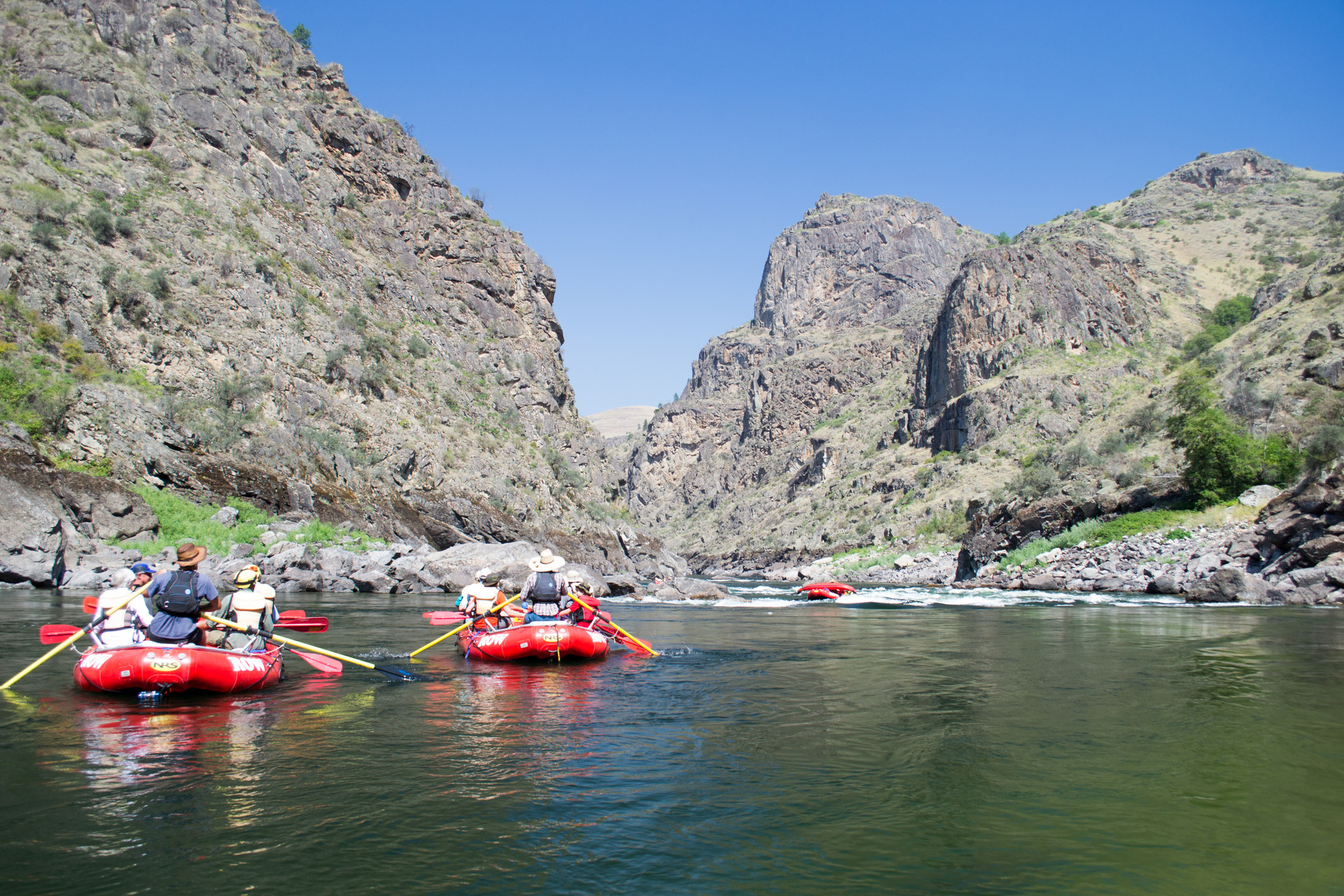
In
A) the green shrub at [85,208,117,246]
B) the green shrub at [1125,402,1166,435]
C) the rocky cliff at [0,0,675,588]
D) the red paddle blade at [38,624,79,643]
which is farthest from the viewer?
the green shrub at [1125,402,1166,435]

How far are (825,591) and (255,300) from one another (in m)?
34.0

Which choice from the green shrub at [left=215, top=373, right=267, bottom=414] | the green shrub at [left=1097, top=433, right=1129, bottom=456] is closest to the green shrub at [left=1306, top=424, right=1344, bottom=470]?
the green shrub at [left=1097, top=433, right=1129, bottom=456]

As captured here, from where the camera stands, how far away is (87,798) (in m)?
6.18

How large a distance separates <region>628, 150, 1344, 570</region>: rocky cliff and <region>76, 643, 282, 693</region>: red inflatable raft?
145ft

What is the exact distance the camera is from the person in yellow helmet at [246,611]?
10992mm

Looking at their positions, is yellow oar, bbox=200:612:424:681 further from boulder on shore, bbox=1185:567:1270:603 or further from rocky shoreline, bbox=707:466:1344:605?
boulder on shore, bbox=1185:567:1270:603

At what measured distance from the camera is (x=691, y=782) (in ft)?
23.0

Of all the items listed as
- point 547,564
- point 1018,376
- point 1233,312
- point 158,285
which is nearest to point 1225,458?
point 547,564

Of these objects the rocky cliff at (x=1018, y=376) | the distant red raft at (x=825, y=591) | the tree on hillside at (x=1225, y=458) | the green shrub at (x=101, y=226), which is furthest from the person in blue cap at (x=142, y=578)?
the rocky cliff at (x=1018, y=376)

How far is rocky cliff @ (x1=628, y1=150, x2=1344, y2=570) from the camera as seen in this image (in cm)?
5003

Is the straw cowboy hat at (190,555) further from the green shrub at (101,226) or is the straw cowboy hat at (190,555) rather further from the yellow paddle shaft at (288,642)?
the green shrub at (101,226)

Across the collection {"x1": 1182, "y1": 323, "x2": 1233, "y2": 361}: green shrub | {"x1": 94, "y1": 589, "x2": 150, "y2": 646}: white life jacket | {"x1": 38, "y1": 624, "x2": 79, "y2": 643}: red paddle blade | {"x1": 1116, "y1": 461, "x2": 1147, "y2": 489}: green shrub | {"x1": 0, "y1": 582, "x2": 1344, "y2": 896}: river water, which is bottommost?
{"x1": 0, "y1": 582, "x2": 1344, "y2": 896}: river water

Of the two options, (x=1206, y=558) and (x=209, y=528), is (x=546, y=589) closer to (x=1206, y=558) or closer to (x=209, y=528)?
(x=209, y=528)

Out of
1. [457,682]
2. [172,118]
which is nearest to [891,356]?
[172,118]
